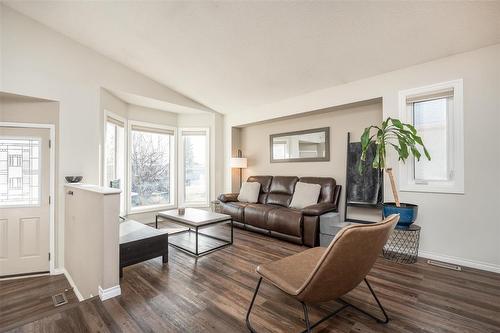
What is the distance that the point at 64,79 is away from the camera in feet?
10.5

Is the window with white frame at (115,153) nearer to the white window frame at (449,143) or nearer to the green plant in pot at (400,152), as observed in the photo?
the green plant in pot at (400,152)

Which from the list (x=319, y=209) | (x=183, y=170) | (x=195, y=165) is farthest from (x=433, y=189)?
(x=183, y=170)

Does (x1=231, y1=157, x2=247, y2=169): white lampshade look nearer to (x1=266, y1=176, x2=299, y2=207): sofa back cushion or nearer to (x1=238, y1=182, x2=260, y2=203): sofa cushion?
(x1=238, y1=182, x2=260, y2=203): sofa cushion

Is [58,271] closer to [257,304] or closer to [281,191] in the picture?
[257,304]

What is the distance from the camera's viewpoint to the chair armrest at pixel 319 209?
11.3 feet

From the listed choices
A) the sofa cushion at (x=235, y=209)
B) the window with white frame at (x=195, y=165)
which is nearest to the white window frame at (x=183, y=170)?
the window with white frame at (x=195, y=165)

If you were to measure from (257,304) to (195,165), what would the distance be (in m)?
4.19

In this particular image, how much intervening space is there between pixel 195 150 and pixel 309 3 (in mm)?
4118

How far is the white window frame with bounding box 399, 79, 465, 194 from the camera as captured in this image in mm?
2768

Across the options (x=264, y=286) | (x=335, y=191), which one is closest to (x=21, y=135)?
(x=264, y=286)

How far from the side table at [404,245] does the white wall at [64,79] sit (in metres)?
4.32

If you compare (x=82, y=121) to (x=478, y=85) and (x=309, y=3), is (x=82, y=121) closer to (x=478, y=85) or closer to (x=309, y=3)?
Result: (x=309, y=3)

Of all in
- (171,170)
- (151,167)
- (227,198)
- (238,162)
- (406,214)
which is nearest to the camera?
(406,214)

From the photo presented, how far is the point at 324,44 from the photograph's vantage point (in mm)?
2895
